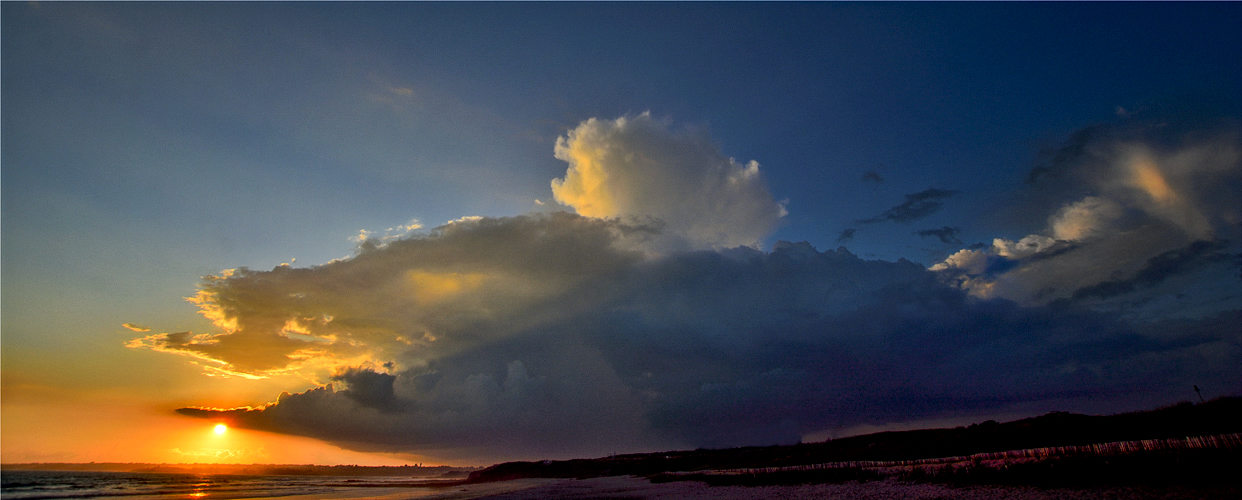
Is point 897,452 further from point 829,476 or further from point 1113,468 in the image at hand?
point 1113,468

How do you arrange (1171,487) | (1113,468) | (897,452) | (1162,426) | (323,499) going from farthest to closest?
(897,452)
(323,499)
(1162,426)
(1113,468)
(1171,487)

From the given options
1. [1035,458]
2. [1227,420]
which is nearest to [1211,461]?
[1035,458]

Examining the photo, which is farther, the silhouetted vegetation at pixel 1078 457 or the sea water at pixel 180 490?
the sea water at pixel 180 490

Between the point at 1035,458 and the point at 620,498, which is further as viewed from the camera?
the point at 620,498

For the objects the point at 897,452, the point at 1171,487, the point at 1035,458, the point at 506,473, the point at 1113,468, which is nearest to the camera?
the point at 1171,487

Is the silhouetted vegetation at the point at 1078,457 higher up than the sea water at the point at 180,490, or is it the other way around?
the silhouetted vegetation at the point at 1078,457

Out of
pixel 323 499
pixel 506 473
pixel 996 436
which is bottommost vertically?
pixel 506 473

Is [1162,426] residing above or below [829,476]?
above

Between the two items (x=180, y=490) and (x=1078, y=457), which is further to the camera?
(x=180, y=490)

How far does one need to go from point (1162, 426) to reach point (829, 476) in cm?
2626

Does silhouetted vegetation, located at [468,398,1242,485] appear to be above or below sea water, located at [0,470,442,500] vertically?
above

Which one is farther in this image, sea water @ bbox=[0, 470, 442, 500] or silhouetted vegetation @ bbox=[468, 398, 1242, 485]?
sea water @ bbox=[0, 470, 442, 500]

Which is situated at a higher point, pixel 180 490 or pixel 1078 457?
pixel 1078 457

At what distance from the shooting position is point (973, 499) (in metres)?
24.7
